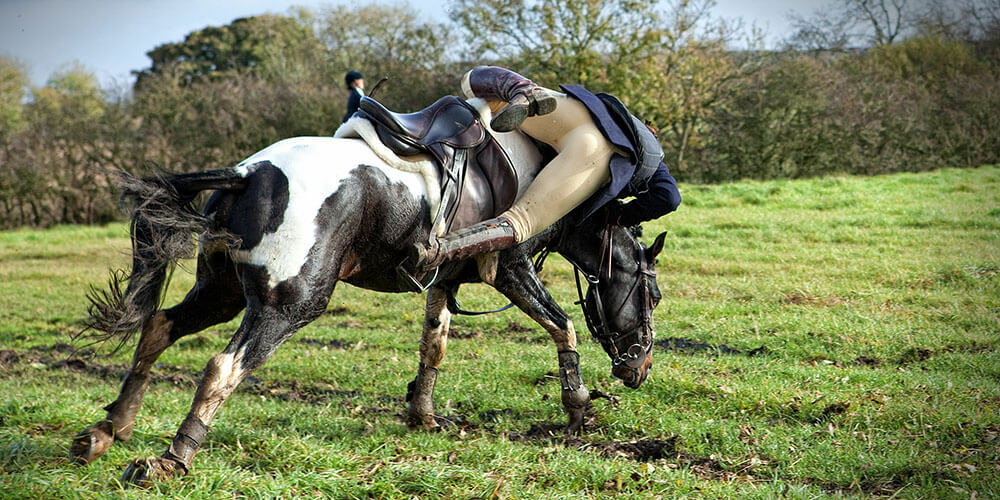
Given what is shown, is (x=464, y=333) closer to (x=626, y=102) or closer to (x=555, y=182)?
(x=555, y=182)

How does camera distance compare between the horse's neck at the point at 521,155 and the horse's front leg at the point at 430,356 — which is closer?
the horse's neck at the point at 521,155

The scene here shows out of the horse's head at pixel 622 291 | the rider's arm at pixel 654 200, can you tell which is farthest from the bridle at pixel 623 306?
the rider's arm at pixel 654 200

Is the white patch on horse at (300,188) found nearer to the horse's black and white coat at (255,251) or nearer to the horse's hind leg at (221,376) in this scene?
the horse's black and white coat at (255,251)

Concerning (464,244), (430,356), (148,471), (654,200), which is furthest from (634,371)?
(148,471)

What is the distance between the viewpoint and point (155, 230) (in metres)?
3.76

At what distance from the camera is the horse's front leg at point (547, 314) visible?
4.90m

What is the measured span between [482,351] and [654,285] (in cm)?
244

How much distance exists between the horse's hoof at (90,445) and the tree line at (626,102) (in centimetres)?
1783

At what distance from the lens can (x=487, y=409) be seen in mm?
5723

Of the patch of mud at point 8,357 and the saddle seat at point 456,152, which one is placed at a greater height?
the saddle seat at point 456,152

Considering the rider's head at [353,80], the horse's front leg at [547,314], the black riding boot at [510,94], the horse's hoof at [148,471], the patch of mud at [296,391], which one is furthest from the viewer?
the rider's head at [353,80]

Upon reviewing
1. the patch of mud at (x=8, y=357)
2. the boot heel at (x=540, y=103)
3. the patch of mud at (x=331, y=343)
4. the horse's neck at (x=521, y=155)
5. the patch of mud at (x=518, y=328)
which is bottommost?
the patch of mud at (x=8, y=357)

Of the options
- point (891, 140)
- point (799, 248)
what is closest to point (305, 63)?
point (891, 140)

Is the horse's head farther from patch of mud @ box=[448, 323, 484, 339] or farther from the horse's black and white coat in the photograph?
patch of mud @ box=[448, 323, 484, 339]
